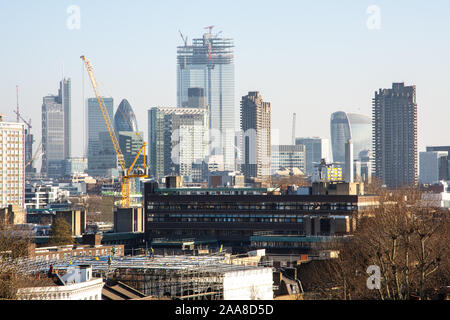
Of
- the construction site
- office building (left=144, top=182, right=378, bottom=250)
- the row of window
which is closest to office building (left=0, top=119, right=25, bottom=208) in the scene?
office building (left=144, top=182, right=378, bottom=250)

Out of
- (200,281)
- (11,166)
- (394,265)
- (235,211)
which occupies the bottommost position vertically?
(200,281)

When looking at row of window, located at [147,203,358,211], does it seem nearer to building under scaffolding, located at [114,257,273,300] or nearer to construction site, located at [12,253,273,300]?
construction site, located at [12,253,273,300]

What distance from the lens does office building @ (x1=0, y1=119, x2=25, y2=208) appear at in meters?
172

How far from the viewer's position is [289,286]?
51.1m

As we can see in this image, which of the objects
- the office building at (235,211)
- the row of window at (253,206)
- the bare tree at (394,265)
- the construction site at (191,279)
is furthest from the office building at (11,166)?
the construction site at (191,279)

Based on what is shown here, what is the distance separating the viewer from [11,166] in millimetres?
172625

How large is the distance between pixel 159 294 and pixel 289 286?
367 inches

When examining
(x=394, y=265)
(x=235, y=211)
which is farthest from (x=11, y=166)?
(x=394, y=265)

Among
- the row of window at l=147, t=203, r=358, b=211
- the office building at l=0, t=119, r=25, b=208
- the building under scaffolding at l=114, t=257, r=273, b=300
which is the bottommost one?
the building under scaffolding at l=114, t=257, r=273, b=300

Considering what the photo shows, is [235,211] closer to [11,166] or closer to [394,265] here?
[394,265]

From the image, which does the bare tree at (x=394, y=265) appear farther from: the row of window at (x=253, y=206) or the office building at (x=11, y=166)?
the office building at (x=11, y=166)

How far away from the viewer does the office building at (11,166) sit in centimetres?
17162

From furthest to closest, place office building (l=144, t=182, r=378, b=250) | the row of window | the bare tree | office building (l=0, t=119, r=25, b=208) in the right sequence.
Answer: office building (l=0, t=119, r=25, b=208), office building (l=144, t=182, r=378, b=250), the row of window, the bare tree
